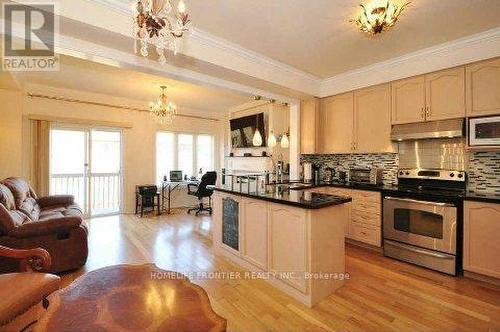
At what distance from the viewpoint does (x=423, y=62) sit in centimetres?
309

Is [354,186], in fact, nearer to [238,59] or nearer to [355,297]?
[355,297]

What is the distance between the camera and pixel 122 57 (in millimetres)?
2494

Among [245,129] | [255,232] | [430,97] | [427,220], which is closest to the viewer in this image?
[255,232]

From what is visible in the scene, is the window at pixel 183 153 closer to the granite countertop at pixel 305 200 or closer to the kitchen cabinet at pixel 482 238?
the granite countertop at pixel 305 200

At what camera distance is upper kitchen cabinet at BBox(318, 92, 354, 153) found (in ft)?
12.8

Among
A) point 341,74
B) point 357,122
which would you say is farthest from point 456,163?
point 341,74

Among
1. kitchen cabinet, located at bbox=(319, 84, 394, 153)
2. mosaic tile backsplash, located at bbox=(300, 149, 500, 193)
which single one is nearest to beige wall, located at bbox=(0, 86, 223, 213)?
kitchen cabinet, located at bbox=(319, 84, 394, 153)

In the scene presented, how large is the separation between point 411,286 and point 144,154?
5.58m

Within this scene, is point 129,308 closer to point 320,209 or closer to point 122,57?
point 320,209

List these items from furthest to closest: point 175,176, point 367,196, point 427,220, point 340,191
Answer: point 175,176
point 340,191
point 367,196
point 427,220

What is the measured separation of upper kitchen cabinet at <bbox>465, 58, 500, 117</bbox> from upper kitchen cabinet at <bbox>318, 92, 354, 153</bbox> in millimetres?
1428

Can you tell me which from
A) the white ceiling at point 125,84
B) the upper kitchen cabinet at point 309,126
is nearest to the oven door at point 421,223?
the upper kitchen cabinet at point 309,126

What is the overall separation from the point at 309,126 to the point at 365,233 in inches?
76.4

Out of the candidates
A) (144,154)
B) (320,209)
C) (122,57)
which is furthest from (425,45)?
(144,154)
